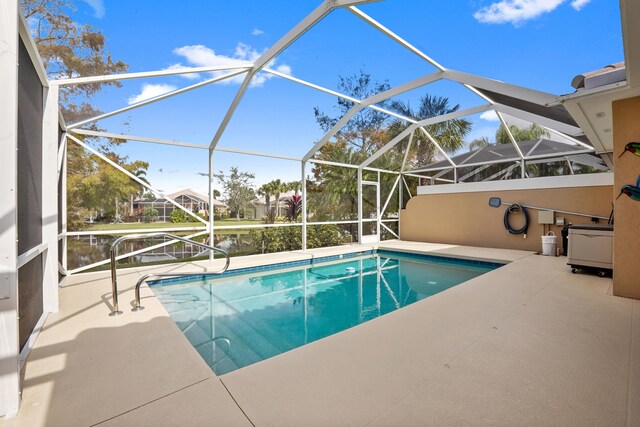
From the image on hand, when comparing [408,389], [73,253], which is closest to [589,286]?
[408,389]

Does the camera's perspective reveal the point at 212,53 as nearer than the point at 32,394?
No

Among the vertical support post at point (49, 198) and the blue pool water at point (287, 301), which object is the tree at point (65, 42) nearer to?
the vertical support post at point (49, 198)

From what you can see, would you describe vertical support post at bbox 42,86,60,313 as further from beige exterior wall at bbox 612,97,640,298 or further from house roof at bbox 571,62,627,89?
beige exterior wall at bbox 612,97,640,298

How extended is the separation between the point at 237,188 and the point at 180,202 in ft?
7.66

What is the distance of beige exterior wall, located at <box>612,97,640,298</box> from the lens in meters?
3.50

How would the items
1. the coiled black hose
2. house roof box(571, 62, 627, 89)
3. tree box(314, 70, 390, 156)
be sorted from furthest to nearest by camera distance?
tree box(314, 70, 390, 156)
the coiled black hose
house roof box(571, 62, 627, 89)

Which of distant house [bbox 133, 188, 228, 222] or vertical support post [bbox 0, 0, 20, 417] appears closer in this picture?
vertical support post [bbox 0, 0, 20, 417]

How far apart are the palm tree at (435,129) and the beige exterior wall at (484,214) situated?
2.54 meters

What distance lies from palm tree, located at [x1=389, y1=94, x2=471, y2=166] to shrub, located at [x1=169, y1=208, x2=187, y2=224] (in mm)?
8929

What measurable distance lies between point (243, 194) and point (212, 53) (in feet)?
12.1

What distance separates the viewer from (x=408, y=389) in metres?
1.81

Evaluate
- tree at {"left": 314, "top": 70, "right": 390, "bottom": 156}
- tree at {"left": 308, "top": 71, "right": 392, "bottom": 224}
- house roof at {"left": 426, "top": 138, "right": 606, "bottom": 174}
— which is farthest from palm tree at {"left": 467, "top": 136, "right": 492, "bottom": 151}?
tree at {"left": 314, "top": 70, "right": 390, "bottom": 156}

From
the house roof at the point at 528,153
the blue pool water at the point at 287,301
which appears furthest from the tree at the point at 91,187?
the house roof at the point at 528,153

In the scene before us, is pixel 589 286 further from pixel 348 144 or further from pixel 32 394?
pixel 348 144
